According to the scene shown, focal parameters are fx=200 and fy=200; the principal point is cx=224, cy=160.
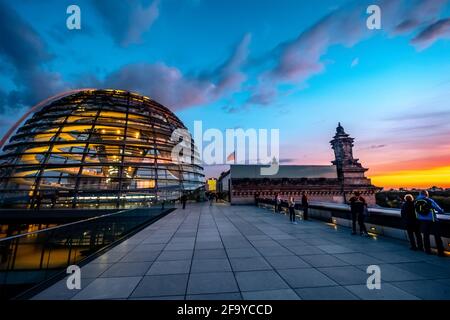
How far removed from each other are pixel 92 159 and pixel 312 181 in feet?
98.7

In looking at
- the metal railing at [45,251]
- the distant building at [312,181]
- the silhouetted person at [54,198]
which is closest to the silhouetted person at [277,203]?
the distant building at [312,181]

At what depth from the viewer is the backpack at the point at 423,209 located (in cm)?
626

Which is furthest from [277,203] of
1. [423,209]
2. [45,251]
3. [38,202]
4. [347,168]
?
[347,168]

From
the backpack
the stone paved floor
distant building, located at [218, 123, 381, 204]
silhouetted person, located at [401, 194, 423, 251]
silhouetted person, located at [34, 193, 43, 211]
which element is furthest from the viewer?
distant building, located at [218, 123, 381, 204]

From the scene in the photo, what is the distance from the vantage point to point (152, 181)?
74.0ft

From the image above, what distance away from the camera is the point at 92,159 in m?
21.7

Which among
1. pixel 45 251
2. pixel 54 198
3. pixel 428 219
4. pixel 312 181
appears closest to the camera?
pixel 45 251

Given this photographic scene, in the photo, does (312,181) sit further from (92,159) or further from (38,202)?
(38,202)

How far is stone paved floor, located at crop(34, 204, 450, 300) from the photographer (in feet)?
12.9

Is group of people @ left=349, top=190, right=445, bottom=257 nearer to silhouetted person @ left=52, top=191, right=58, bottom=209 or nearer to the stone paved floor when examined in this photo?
the stone paved floor

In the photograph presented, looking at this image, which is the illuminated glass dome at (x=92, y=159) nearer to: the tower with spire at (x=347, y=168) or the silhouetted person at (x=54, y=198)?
the silhouetted person at (x=54, y=198)

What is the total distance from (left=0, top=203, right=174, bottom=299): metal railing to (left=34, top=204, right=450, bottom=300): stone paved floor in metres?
0.63

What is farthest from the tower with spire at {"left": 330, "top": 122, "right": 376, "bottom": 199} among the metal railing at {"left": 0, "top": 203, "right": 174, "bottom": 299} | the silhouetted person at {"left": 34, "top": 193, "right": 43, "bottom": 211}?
the silhouetted person at {"left": 34, "top": 193, "right": 43, "bottom": 211}

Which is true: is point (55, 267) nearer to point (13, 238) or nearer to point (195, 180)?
point (13, 238)
